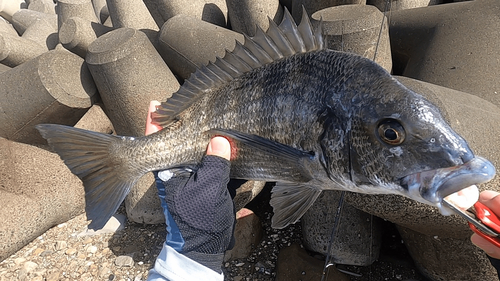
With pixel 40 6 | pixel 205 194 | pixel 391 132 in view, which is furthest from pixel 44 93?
pixel 40 6

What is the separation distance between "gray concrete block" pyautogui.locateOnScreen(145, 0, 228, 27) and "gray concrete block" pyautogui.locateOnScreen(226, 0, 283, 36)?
0.47m

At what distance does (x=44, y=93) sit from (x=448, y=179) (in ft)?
10.1

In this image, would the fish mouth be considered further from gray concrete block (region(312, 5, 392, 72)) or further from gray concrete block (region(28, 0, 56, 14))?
gray concrete block (region(28, 0, 56, 14))

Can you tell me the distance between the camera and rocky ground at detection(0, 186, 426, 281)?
2.45 meters

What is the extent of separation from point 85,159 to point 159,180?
1.21 feet

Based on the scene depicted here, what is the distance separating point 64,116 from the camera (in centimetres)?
321

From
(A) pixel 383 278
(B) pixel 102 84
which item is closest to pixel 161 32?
(B) pixel 102 84

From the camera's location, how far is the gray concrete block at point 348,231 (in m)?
2.39

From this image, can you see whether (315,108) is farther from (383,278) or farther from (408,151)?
(383,278)

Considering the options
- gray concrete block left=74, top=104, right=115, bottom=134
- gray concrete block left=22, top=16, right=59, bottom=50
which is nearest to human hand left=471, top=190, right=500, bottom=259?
gray concrete block left=74, top=104, right=115, bottom=134

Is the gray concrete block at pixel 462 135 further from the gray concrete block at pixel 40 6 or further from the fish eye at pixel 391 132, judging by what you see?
the gray concrete block at pixel 40 6

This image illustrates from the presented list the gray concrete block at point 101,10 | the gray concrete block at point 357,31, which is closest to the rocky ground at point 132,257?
the gray concrete block at point 357,31

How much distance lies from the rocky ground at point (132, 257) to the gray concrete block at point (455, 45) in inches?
45.0

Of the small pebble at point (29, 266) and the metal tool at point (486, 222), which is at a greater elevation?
the metal tool at point (486, 222)
